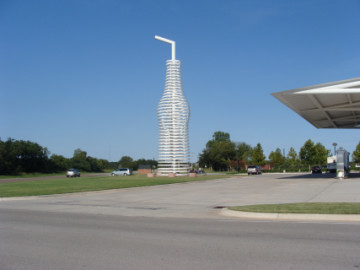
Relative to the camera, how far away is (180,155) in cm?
4891

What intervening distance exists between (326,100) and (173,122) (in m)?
18.7

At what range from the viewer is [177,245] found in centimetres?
804

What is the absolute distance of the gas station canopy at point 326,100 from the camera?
3022 centimetres

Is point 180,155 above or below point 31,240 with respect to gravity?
above

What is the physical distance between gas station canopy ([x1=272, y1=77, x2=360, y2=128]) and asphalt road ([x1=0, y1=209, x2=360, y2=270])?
71.9 ft

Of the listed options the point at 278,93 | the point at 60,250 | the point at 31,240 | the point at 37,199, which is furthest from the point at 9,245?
the point at 278,93

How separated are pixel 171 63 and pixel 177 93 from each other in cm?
411

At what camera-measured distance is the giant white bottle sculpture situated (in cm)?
4797

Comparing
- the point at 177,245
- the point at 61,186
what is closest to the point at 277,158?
the point at 61,186

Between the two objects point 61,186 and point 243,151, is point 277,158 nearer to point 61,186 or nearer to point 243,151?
point 243,151

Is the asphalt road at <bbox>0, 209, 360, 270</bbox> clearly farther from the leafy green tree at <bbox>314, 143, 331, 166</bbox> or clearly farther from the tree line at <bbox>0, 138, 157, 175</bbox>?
the leafy green tree at <bbox>314, 143, 331, 166</bbox>

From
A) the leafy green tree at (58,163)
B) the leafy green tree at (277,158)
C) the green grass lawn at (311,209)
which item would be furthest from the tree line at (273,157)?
the green grass lawn at (311,209)

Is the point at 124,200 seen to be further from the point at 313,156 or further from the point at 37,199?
the point at 313,156

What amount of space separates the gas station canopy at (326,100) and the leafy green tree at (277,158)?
34834 millimetres
